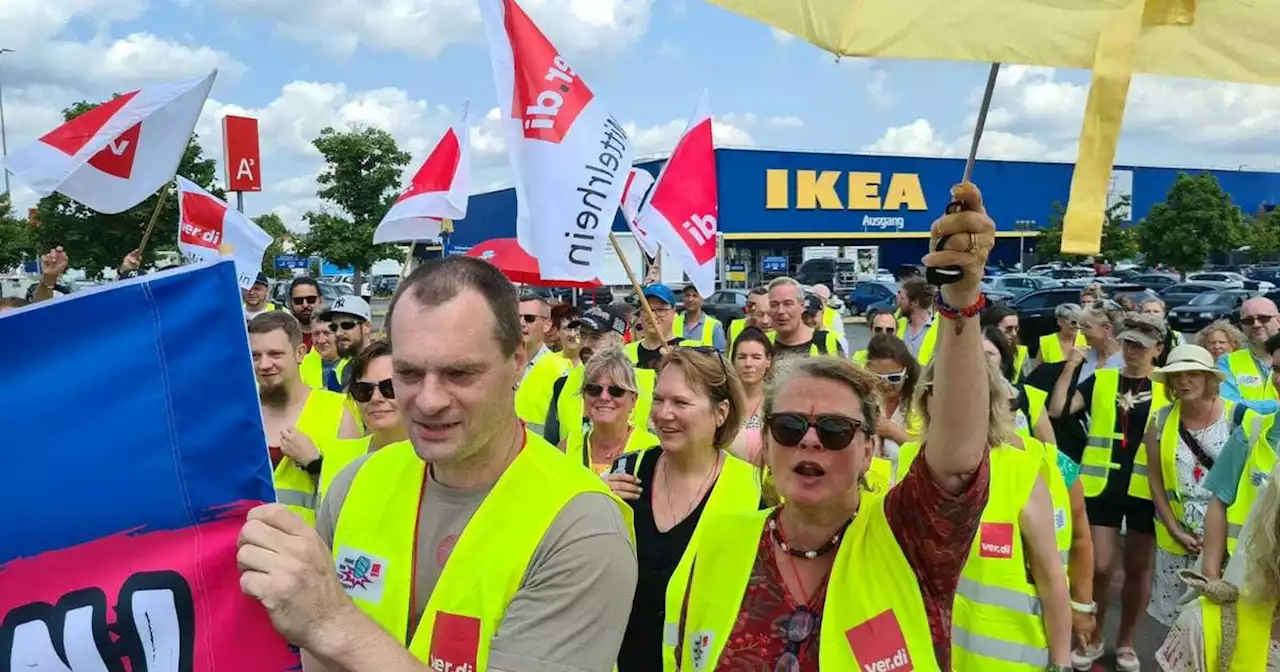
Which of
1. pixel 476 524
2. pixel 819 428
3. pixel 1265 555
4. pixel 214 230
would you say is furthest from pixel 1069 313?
pixel 214 230

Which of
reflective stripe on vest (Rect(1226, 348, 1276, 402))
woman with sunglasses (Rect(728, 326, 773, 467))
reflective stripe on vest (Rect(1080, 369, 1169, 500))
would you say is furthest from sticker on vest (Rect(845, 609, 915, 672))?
reflective stripe on vest (Rect(1226, 348, 1276, 402))

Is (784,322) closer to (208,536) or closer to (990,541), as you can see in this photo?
(990,541)

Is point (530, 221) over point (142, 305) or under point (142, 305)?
over

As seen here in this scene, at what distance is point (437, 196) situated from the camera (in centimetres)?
813

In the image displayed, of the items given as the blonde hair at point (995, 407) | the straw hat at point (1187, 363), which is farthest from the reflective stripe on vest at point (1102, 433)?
the blonde hair at point (995, 407)

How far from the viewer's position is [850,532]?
85.3 inches

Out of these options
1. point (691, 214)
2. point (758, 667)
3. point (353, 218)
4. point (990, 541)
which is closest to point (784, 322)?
point (691, 214)

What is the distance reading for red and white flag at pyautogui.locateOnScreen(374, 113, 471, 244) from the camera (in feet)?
26.5

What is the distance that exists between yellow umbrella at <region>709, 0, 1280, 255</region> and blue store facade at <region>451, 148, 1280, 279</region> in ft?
132

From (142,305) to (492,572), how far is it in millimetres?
810

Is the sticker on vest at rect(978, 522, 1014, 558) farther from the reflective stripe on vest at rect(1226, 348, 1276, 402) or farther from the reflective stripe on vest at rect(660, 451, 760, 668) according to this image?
the reflective stripe on vest at rect(1226, 348, 1276, 402)

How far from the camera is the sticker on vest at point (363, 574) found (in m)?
1.94

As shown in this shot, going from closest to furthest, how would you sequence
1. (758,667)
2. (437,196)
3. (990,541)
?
(758,667)
(990,541)
(437,196)

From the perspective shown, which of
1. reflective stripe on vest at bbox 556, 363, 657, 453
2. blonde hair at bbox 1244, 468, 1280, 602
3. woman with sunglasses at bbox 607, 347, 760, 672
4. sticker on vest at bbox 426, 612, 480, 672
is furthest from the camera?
reflective stripe on vest at bbox 556, 363, 657, 453
